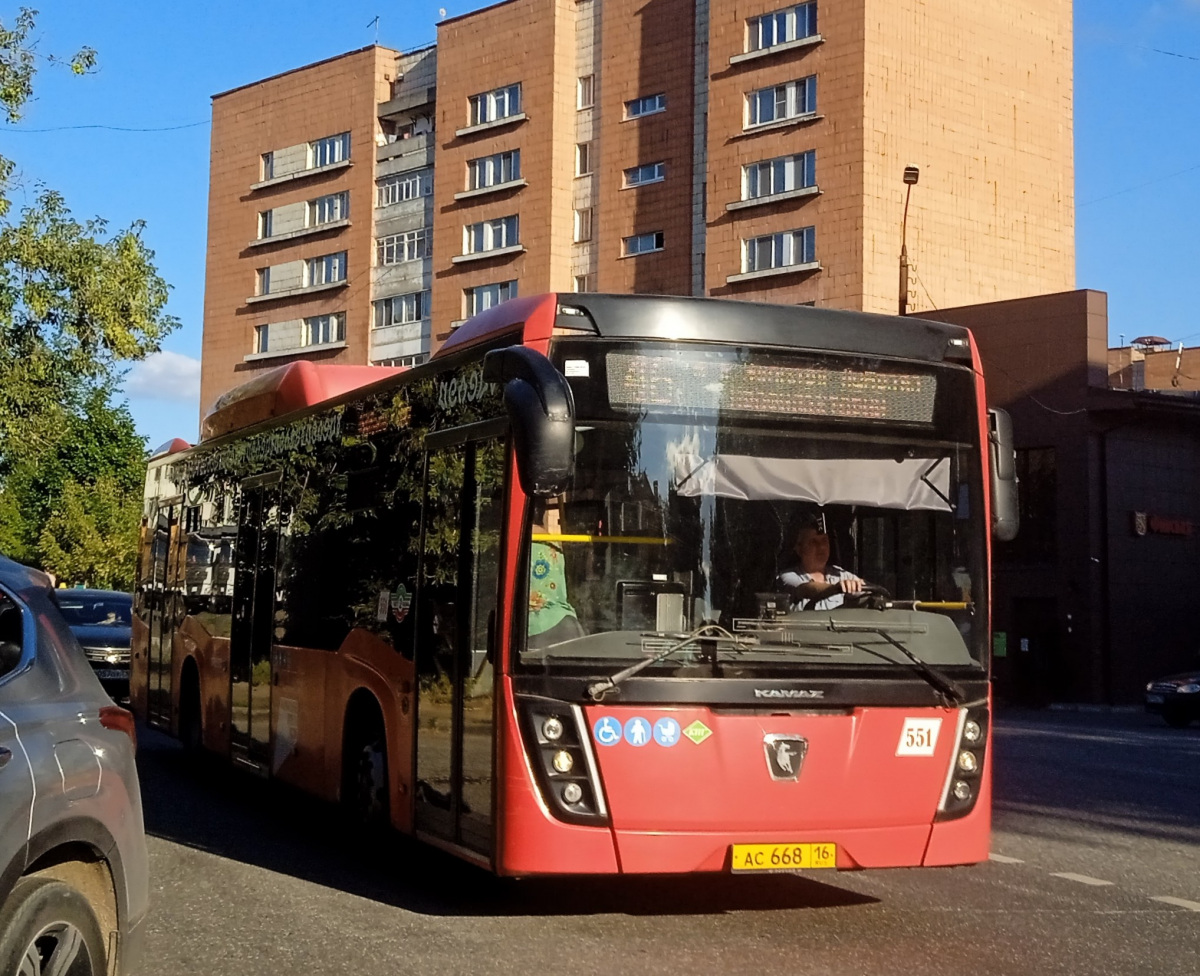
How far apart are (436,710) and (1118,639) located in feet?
109

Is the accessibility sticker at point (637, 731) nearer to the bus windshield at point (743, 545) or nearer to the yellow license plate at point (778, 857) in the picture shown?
the bus windshield at point (743, 545)

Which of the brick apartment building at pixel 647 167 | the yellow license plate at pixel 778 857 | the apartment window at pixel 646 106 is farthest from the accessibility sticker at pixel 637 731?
the apartment window at pixel 646 106

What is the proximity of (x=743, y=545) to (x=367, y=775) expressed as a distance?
320cm

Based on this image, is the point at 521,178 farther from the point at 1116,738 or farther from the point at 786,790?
the point at 786,790

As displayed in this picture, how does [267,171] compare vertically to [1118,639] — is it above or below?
Result: above

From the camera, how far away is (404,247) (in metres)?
64.1

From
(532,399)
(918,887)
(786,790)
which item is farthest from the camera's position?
(918,887)

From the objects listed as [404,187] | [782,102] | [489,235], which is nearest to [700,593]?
[782,102]

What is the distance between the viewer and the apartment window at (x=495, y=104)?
60188mm

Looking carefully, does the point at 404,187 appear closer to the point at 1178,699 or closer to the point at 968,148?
the point at 968,148

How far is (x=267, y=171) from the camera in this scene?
70125mm

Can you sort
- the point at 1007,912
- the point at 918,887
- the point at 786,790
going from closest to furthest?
the point at 786,790 → the point at 1007,912 → the point at 918,887

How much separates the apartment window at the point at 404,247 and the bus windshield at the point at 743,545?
2201 inches

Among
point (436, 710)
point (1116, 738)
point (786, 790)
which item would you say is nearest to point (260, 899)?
point (436, 710)
